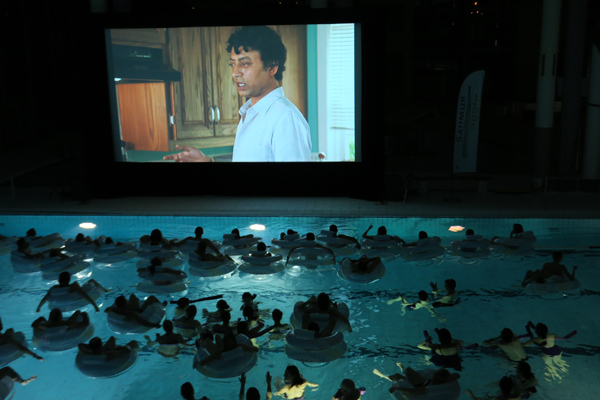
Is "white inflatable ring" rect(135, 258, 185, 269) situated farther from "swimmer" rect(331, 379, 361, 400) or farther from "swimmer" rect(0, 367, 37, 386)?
"swimmer" rect(331, 379, 361, 400)

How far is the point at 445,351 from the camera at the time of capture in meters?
4.89

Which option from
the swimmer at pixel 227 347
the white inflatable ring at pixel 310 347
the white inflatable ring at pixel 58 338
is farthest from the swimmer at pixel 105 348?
the white inflatable ring at pixel 310 347

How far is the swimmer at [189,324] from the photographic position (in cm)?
524

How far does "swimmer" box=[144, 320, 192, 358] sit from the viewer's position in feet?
16.3

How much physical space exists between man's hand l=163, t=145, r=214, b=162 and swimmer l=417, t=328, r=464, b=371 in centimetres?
707

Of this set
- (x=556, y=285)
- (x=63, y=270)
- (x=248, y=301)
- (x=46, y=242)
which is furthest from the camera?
(x=46, y=242)

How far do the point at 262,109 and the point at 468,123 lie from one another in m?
4.05

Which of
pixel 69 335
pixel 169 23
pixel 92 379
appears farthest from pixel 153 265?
pixel 169 23

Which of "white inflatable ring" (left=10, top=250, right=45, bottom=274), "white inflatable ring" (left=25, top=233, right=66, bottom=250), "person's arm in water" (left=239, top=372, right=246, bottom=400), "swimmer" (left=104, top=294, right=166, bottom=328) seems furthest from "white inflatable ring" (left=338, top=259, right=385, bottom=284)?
"white inflatable ring" (left=25, top=233, right=66, bottom=250)

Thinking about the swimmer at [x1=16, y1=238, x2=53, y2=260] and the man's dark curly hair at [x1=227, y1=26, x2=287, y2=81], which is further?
the man's dark curly hair at [x1=227, y1=26, x2=287, y2=81]

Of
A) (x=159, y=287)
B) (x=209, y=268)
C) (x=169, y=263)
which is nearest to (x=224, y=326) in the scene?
(x=159, y=287)

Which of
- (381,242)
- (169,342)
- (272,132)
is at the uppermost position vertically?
(272,132)

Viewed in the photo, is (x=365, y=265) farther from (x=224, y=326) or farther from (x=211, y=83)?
(x=211, y=83)

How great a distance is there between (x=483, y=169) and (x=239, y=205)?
706 centimetres
